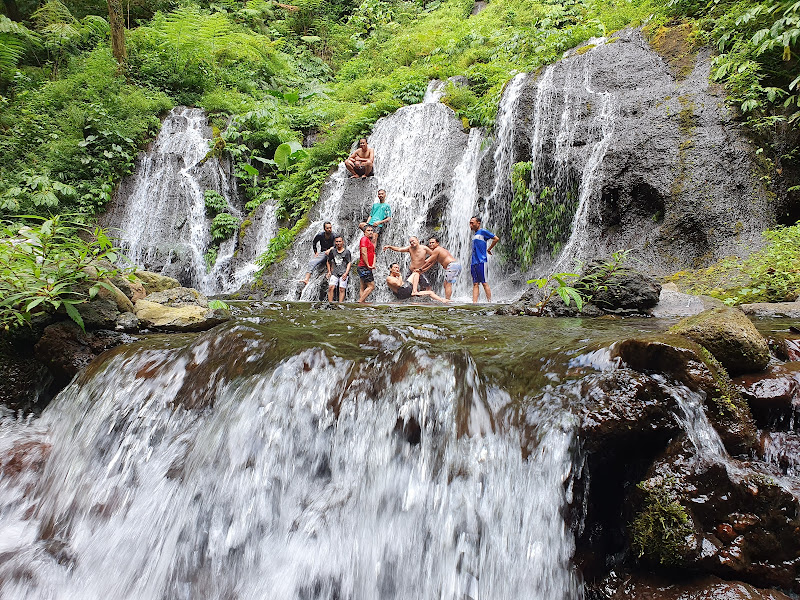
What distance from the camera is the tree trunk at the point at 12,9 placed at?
1665cm

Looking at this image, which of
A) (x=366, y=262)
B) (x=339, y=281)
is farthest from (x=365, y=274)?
(x=339, y=281)

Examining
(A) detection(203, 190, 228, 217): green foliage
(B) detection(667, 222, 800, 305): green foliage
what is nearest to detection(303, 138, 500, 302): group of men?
(B) detection(667, 222, 800, 305): green foliage

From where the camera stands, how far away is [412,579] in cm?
223

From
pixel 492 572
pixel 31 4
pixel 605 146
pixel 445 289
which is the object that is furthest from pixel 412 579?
pixel 31 4

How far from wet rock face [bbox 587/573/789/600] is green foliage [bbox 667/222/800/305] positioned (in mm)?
4508

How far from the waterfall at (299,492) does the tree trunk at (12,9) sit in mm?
21736

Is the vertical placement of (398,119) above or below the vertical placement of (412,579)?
above

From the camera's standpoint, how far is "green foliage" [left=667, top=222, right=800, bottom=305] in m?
5.30

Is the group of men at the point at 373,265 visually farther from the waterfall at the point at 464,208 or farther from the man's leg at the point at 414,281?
the waterfall at the point at 464,208

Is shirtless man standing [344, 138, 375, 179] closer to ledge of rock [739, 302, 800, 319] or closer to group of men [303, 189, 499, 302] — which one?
group of men [303, 189, 499, 302]

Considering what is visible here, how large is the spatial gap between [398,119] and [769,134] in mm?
8990

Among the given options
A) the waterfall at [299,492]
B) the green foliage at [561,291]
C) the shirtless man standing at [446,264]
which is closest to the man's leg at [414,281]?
the shirtless man standing at [446,264]

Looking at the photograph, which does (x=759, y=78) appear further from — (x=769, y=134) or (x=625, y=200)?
(x=625, y=200)

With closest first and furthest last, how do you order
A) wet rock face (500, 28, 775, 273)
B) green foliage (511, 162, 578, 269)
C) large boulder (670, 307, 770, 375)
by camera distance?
1. large boulder (670, 307, 770, 375)
2. wet rock face (500, 28, 775, 273)
3. green foliage (511, 162, 578, 269)
